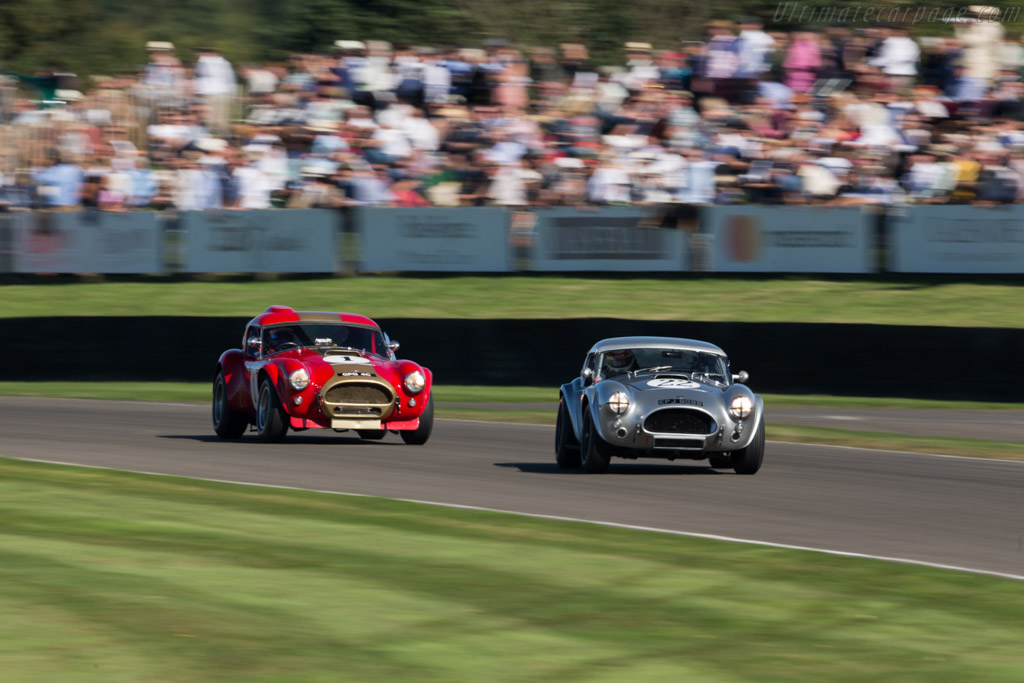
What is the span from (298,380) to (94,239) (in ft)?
36.2

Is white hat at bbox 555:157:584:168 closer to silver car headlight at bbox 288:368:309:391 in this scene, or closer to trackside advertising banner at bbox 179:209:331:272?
trackside advertising banner at bbox 179:209:331:272

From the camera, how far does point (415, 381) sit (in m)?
12.4

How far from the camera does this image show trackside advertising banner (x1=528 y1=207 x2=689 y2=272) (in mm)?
20797

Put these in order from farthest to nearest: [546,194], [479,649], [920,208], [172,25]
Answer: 1. [172,25]
2. [546,194]
3. [920,208]
4. [479,649]

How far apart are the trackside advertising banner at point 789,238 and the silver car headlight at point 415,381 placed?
9.15 metres

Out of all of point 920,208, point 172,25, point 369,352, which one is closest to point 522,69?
point 920,208

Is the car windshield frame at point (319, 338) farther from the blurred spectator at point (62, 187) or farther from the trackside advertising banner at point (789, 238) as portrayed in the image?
the blurred spectator at point (62, 187)

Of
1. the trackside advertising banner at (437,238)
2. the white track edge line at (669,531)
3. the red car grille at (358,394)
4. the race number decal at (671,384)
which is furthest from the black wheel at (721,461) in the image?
the trackside advertising banner at (437,238)

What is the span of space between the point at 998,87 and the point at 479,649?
17.8m

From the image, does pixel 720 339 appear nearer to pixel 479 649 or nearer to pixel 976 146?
pixel 976 146

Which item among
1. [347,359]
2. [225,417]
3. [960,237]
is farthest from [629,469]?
[960,237]

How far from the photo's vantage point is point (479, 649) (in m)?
5.23

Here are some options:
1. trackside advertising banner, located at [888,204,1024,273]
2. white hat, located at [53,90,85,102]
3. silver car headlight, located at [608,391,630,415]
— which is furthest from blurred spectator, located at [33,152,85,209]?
silver car headlight, located at [608,391,630,415]

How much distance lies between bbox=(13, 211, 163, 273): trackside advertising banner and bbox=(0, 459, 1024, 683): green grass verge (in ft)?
44.9
